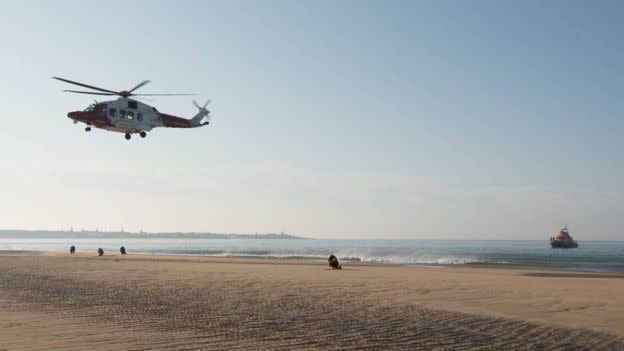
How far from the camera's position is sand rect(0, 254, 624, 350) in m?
10.6

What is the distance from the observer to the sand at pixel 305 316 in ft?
34.9

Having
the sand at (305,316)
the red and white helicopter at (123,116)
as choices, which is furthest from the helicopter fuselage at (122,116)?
the sand at (305,316)

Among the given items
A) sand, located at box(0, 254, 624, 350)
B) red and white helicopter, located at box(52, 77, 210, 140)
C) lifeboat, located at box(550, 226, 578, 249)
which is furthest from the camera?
lifeboat, located at box(550, 226, 578, 249)

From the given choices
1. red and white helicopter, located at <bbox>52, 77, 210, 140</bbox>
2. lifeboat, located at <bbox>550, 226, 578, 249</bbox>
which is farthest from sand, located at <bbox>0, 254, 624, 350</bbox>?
lifeboat, located at <bbox>550, 226, 578, 249</bbox>

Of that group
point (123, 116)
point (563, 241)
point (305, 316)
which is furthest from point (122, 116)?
point (563, 241)

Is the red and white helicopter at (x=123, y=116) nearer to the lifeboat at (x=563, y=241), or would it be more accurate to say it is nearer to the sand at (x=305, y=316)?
the sand at (x=305, y=316)

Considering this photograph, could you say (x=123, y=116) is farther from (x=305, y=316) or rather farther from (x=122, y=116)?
(x=305, y=316)

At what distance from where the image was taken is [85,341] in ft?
33.3

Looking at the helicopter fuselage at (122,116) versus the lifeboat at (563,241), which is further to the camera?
the lifeboat at (563,241)

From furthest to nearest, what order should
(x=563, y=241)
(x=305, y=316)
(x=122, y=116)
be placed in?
(x=563, y=241) < (x=122, y=116) < (x=305, y=316)

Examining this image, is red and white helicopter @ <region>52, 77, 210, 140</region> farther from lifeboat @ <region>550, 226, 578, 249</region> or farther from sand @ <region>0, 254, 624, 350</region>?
lifeboat @ <region>550, 226, 578, 249</region>

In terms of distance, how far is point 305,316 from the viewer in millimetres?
14117

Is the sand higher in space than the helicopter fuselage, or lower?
lower

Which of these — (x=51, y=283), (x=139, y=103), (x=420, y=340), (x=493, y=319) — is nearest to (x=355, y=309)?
(x=493, y=319)
